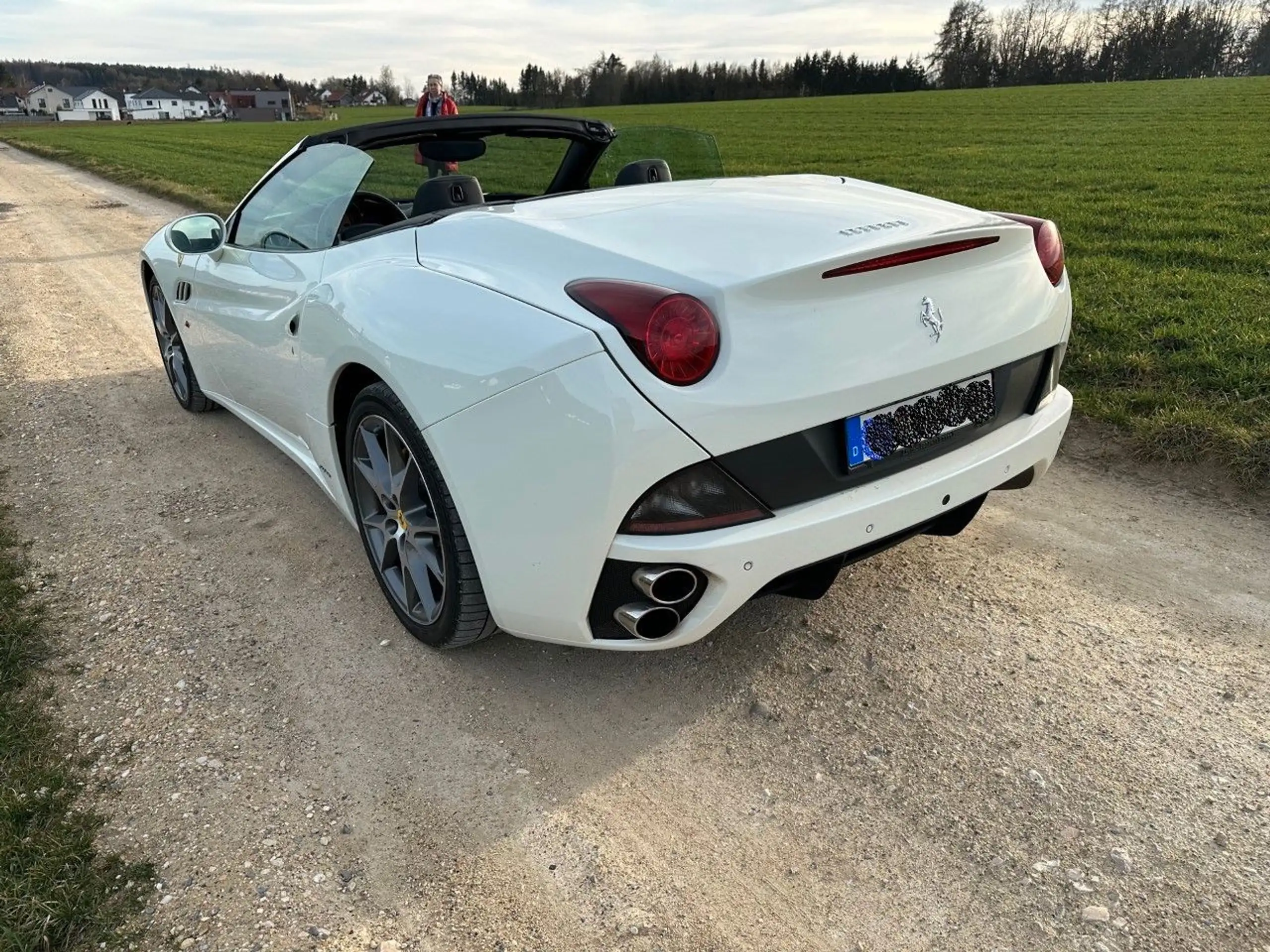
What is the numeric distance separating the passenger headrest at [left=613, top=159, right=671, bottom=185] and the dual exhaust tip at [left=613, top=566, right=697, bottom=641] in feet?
6.07

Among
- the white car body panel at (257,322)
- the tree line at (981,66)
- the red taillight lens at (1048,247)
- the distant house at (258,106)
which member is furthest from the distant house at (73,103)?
the red taillight lens at (1048,247)

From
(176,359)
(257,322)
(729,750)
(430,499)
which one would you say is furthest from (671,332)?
(176,359)

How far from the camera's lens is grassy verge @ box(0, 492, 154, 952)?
1761 mm

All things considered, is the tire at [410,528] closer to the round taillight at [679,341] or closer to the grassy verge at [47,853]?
the round taillight at [679,341]

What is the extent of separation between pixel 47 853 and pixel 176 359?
3.42 metres

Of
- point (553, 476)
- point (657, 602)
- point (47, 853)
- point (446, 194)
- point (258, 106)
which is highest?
point (258, 106)

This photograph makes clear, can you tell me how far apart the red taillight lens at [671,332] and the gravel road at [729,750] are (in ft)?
3.23

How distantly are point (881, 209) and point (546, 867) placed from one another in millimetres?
1891

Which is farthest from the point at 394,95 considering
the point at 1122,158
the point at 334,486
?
the point at 334,486

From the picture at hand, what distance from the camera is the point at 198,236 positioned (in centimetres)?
380

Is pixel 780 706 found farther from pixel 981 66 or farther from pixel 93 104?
pixel 93 104

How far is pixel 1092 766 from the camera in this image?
2.07 meters

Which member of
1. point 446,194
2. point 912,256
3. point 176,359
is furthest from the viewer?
point 176,359

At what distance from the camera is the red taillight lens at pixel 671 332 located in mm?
1870
